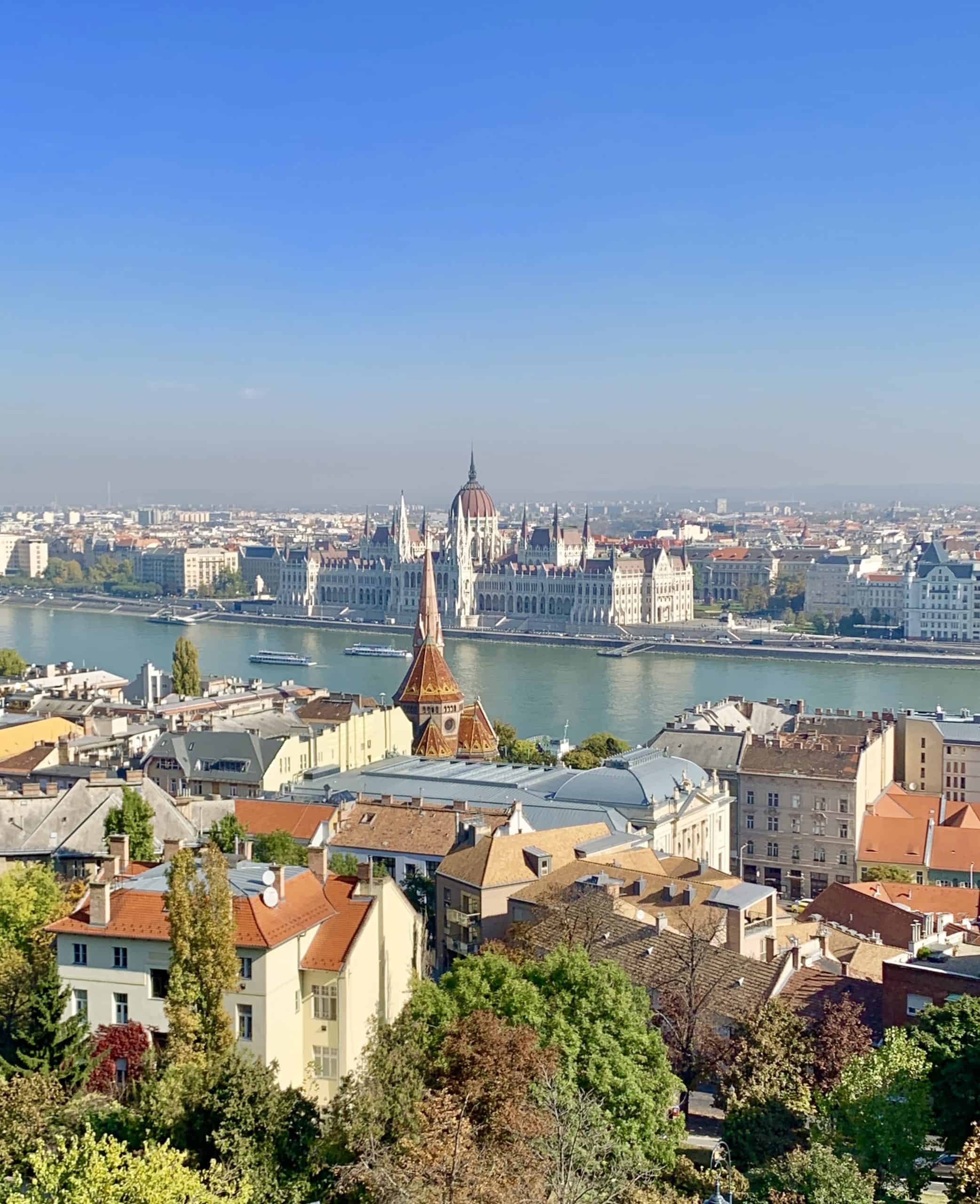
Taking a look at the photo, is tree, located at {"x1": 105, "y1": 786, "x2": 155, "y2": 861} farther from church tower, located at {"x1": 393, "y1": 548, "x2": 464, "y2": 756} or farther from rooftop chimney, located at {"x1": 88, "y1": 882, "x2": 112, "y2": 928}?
church tower, located at {"x1": 393, "y1": 548, "x2": 464, "y2": 756}

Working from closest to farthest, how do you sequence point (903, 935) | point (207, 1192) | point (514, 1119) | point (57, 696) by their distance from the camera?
point (207, 1192), point (514, 1119), point (903, 935), point (57, 696)

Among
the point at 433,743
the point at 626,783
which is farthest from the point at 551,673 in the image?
the point at 626,783

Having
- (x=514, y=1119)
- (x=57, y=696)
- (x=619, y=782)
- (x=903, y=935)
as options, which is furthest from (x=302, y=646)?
(x=514, y=1119)

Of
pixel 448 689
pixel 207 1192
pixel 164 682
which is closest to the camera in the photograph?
pixel 207 1192

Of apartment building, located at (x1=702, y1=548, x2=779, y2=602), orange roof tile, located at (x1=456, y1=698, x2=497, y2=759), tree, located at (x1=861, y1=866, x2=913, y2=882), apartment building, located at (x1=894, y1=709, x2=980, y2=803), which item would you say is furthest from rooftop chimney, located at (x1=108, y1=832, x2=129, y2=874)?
apartment building, located at (x1=702, y1=548, x2=779, y2=602)

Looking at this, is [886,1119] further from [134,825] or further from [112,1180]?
[134,825]

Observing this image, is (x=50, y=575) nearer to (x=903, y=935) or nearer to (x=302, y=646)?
(x=302, y=646)
